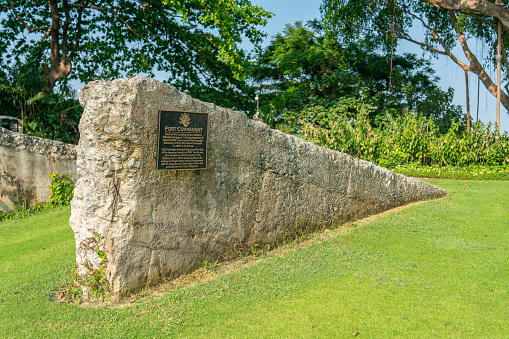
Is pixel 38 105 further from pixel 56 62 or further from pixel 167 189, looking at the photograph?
pixel 167 189

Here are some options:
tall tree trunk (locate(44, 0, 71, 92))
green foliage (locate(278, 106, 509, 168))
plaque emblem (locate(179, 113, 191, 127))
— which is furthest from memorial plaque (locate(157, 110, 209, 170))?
tall tree trunk (locate(44, 0, 71, 92))

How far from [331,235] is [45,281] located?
415 centimetres

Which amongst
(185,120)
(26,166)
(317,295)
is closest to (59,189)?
(26,166)

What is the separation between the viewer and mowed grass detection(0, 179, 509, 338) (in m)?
A: 3.51

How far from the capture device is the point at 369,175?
732 centimetres

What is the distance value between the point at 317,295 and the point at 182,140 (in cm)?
226

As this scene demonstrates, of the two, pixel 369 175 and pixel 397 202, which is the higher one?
pixel 369 175

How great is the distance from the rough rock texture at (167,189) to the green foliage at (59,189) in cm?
513

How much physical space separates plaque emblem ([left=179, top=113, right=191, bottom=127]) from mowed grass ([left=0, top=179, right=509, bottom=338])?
6.00ft

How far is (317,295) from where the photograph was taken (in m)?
4.17

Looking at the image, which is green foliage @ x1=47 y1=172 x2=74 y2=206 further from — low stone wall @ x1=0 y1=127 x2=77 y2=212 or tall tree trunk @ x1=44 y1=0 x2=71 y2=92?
tall tree trunk @ x1=44 y1=0 x2=71 y2=92

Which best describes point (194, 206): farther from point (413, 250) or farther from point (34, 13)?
point (34, 13)

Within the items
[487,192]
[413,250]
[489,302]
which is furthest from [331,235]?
[487,192]

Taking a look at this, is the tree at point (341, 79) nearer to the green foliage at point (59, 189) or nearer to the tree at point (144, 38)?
the tree at point (144, 38)
